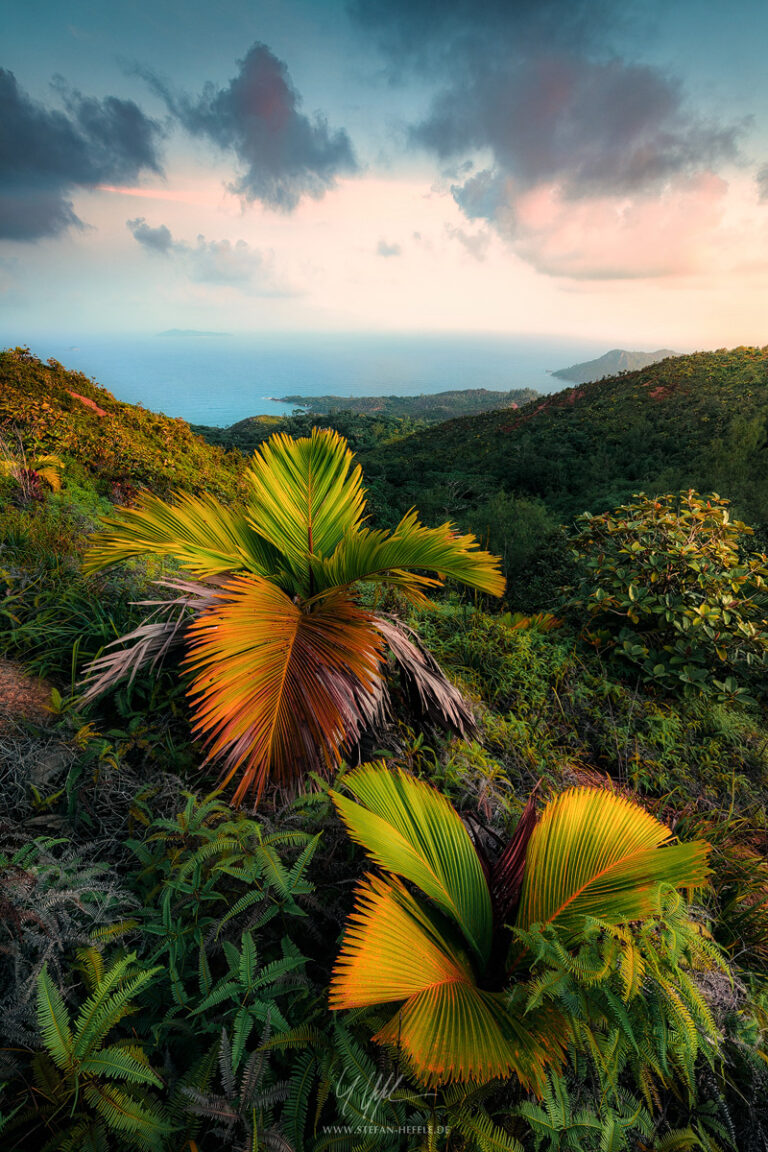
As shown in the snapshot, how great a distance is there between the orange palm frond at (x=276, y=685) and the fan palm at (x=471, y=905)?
0.30 m

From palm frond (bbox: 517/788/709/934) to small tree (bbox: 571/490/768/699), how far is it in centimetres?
216

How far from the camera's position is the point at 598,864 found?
4.05 ft

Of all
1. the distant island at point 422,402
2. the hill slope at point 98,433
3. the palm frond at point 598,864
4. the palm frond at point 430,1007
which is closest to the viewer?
the palm frond at point 430,1007

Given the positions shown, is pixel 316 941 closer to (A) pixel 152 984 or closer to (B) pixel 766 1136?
(A) pixel 152 984

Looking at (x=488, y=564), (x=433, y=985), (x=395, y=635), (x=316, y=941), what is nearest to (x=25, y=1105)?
(x=316, y=941)

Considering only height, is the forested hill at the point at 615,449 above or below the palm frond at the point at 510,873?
above

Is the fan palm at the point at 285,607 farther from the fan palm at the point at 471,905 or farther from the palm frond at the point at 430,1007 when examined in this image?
the palm frond at the point at 430,1007

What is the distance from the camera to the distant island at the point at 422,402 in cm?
4375

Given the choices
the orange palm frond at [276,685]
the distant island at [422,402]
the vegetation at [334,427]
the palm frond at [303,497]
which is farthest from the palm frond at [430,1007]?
the distant island at [422,402]

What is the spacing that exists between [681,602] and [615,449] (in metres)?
13.3

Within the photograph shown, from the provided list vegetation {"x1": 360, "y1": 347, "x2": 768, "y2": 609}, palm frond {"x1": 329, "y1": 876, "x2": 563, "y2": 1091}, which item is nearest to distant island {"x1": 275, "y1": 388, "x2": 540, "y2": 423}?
vegetation {"x1": 360, "y1": 347, "x2": 768, "y2": 609}

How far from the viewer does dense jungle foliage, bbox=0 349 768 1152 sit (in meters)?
0.89

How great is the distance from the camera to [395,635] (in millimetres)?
2102

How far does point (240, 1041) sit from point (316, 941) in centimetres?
33
